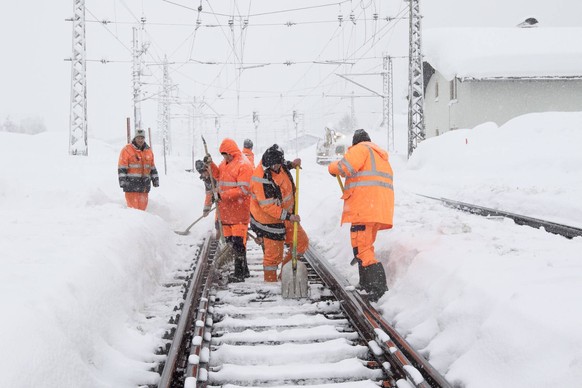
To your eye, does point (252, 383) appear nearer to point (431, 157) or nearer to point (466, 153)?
point (466, 153)

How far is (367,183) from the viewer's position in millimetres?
6059

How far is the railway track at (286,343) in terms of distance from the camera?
4.18 metres

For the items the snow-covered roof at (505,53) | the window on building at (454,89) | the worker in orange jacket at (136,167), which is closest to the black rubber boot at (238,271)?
the worker in orange jacket at (136,167)

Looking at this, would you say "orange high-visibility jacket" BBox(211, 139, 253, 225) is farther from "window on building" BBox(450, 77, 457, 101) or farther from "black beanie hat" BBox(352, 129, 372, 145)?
"window on building" BBox(450, 77, 457, 101)

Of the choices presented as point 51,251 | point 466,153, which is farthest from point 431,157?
point 51,251

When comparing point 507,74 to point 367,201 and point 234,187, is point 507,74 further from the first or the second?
point 367,201

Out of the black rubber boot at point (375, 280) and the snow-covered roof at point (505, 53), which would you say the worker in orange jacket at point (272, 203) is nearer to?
the black rubber boot at point (375, 280)

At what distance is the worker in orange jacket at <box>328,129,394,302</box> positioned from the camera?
19.7 feet

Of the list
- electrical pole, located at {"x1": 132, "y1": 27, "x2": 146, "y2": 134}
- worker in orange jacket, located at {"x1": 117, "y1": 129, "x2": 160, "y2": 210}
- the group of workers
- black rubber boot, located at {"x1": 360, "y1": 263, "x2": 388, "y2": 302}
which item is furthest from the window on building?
black rubber boot, located at {"x1": 360, "y1": 263, "x2": 388, "y2": 302}

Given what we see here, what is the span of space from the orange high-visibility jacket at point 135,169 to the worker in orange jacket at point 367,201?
17.6 feet

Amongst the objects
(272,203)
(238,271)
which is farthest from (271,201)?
(238,271)

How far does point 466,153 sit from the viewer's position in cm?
2297

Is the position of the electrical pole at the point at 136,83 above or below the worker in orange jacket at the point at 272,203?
above

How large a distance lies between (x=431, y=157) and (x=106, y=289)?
21432 millimetres
